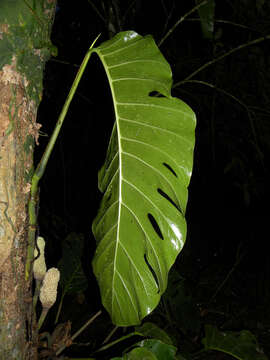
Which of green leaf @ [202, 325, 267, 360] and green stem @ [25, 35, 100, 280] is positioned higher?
green stem @ [25, 35, 100, 280]

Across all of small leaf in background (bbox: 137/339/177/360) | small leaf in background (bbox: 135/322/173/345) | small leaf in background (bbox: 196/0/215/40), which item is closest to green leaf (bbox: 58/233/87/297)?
small leaf in background (bbox: 135/322/173/345)

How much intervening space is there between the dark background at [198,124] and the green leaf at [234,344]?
0.45m

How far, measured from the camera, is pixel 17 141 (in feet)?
1.86

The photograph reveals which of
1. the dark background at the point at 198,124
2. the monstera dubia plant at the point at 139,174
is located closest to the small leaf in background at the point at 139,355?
the monstera dubia plant at the point at 139,174

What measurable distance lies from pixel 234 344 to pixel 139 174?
0.72 metres

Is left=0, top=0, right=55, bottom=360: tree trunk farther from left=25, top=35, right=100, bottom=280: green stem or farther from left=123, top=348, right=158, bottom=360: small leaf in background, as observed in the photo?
left=123, top=348, right=158, bottom=360: small leaf in background

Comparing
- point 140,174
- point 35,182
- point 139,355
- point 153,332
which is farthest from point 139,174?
point 153,332

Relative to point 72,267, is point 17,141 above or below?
above

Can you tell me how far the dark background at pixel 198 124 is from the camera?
1.68m

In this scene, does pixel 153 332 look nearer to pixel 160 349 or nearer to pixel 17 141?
pixel 160 349

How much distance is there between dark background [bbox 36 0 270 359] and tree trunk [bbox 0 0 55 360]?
89 centimetres

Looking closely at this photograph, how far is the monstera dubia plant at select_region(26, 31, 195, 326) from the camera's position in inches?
25.2

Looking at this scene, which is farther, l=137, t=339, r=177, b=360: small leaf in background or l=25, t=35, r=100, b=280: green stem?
l=137, t=339, r=177, b=360: small leaf in background

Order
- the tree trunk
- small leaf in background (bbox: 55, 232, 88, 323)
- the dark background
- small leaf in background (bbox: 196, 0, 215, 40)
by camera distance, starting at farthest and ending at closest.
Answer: the dark background, small leaf in background (bbox: 55, 232, 88, 323), small leaf in background (bbox: 196, 0, 215, 40), the tree trunk
